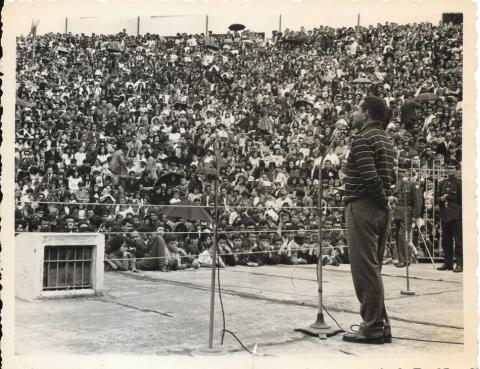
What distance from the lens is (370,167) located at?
3.77 m

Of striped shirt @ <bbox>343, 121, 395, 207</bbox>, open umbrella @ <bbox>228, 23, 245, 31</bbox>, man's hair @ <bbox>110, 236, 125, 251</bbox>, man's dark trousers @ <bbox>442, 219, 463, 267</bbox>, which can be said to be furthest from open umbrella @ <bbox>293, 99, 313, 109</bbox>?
striped shirt @ <bbox>343, 121, 395, 207</bbox>

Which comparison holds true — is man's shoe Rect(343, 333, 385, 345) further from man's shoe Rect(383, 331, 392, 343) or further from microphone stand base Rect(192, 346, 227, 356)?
microphone stand base Rect(192, 346, 227, 356)

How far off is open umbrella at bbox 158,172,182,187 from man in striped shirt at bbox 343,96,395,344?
3.65m

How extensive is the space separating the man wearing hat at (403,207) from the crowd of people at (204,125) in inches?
4.8

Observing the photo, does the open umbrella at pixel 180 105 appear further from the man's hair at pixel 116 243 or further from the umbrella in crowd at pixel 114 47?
the man's hair at pixel 116 243

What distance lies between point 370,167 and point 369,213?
32cm

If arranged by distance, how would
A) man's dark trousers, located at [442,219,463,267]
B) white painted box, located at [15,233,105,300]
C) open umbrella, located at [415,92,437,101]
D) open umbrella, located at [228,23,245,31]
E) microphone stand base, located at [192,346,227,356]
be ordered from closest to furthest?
1. microphone stand base, located at [192,346,227,356]
2. white painted box, located at [15,233,105,300]
3. open umbrella, located at [228,23,245,31]
4. man's dark trousers, located at [442,219,463,267]
5. open umbrella, located at [415,92,437,101]

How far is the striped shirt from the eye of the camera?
3768 mm

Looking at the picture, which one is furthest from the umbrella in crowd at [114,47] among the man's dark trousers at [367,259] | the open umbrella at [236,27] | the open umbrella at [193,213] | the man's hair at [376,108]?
the man's dark trousers at [367,259]

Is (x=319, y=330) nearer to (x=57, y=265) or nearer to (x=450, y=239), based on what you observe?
(x=57, y=265)

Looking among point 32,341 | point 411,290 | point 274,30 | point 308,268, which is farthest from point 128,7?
point 308,268

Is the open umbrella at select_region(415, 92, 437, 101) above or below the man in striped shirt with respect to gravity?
above

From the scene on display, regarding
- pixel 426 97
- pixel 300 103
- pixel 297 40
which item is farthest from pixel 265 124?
pixel 426 97

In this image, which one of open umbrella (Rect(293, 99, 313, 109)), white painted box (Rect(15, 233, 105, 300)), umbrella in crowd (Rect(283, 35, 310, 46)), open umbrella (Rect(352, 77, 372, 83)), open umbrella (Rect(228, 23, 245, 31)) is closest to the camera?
white painted box (Rect(15, 233, 105, 300))
